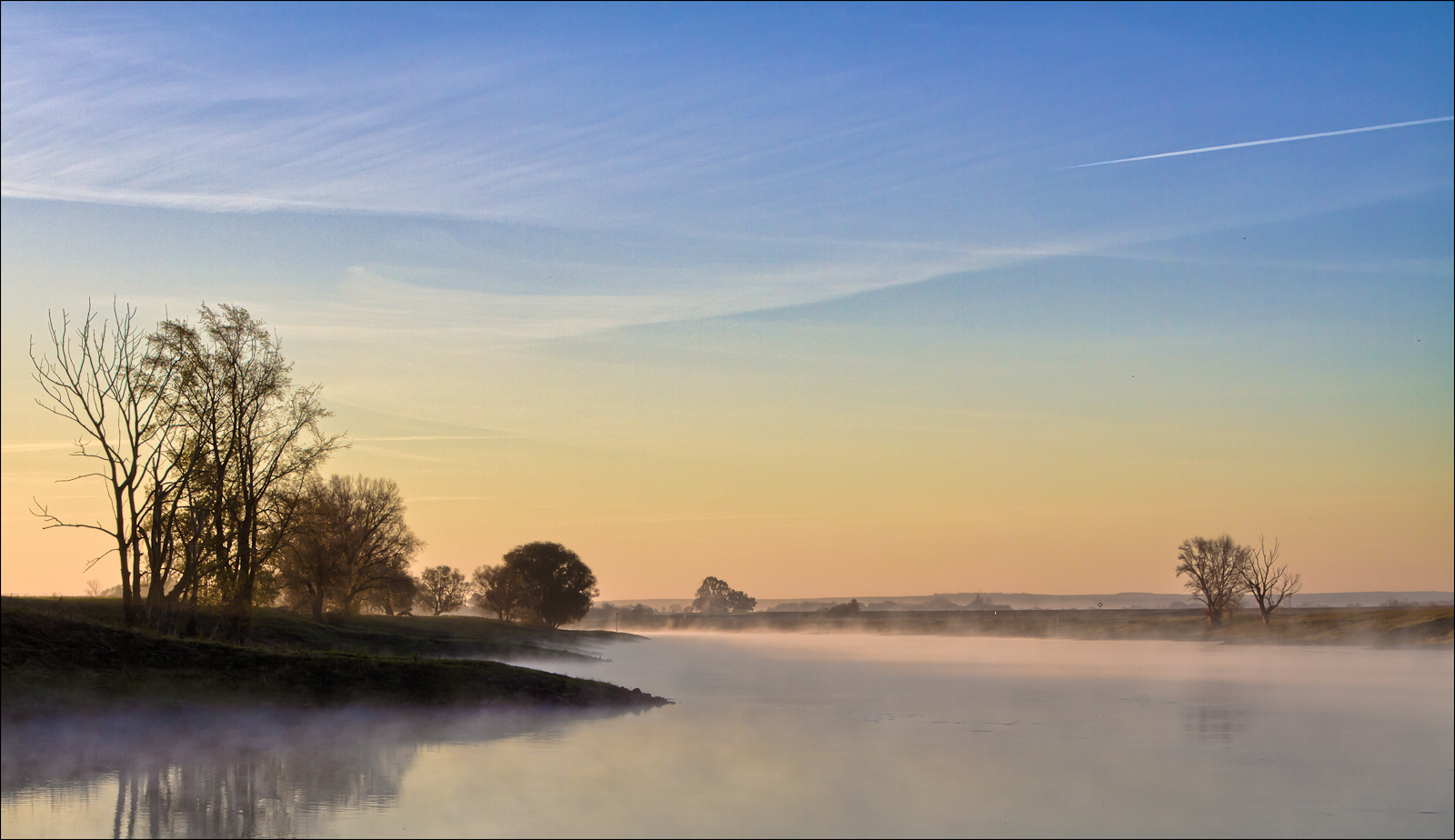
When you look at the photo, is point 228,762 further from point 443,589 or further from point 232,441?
point 443,589

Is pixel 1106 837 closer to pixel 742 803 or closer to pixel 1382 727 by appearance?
pixel 742 803

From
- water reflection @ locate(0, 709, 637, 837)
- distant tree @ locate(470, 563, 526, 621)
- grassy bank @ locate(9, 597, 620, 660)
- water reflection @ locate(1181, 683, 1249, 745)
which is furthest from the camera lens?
distant tree @ locate(470, 563, 526, 621)

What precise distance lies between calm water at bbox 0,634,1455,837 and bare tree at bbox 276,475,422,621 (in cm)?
3080

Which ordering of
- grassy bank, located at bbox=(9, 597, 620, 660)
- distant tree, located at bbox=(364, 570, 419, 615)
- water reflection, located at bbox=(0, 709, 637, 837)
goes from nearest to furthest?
water reflection, located at bbox=(0, 709, 637, 837)
grassy bank, located at bbox=(9, 597, 620, 660)
distant tree, located at bbox=(364, 570, 419, 615)

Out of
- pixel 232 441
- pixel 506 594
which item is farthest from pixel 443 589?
pixel 232 441

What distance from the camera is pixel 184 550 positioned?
143ft

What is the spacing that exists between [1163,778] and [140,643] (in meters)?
25.8

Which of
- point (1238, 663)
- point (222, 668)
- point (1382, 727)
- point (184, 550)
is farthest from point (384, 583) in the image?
point (1382, 727)

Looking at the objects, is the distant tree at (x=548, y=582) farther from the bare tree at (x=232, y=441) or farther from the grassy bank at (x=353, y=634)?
the bare tree at (x=232, y=441)

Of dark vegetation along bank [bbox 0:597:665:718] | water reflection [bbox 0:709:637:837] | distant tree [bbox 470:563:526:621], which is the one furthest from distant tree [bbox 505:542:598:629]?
water reflection [bbox 0:709:637:837]

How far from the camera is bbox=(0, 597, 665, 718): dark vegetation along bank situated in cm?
2738

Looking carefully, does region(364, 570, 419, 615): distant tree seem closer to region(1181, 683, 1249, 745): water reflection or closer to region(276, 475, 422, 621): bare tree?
region(276, 475, 422, 621): bare tree

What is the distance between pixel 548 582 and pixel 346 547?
44.8 m

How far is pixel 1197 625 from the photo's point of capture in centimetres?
12494
